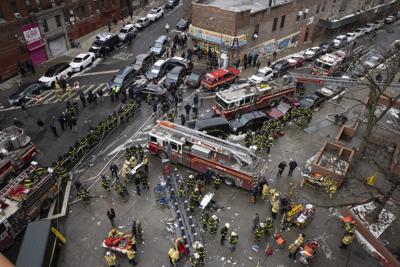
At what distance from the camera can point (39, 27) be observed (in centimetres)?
3306

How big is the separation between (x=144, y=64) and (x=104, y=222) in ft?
64.3

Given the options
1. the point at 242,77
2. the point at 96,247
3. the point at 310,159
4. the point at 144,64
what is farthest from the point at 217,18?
the point at 96,247

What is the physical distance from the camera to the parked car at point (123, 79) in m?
28.9

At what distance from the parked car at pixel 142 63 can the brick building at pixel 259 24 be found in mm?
6072

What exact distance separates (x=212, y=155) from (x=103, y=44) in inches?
912

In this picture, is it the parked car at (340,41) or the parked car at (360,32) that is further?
the parked car at (360,32)

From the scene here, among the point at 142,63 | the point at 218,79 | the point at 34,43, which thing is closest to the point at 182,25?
the point at 142,63

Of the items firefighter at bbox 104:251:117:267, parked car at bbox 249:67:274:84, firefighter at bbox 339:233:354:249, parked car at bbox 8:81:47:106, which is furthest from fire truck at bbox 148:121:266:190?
parked car at bbox 8:81:47:106

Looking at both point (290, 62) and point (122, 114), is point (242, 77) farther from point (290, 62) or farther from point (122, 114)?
point (122, 114)

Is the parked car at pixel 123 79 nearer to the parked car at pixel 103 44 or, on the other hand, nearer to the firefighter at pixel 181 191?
the parked car at pixel 103 44

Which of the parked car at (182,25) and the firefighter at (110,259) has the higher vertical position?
the parked car at (182,25)

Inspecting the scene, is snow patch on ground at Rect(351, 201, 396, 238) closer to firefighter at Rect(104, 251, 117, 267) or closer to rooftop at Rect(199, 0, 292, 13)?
firefighter at Rect(104, 251, 117, 267)

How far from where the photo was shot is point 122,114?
25.1 m

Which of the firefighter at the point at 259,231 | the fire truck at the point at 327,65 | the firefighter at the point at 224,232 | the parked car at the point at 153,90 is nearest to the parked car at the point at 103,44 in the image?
the parked car at the point at 153,90
